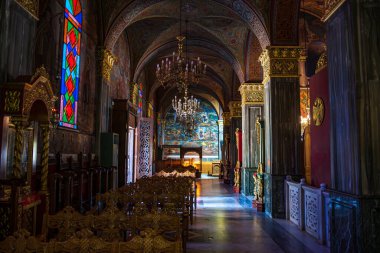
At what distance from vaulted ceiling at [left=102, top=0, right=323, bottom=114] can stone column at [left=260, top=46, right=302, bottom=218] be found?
0.76 m

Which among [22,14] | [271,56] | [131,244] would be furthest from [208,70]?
[131,244]

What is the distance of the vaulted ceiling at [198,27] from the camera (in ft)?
33.0

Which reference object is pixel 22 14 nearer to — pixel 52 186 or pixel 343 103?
pixel 52 186

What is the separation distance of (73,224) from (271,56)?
7.28 metres

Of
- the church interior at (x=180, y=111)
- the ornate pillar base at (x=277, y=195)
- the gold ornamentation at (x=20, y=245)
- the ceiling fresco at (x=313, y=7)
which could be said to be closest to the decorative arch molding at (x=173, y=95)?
the church interior at (x=180, y=111)

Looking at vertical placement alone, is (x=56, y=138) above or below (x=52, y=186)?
above

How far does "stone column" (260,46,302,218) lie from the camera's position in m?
8.64

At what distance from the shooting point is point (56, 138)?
6.95 metres

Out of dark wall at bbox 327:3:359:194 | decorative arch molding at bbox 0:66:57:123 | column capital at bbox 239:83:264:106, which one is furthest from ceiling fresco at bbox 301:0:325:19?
decorative arch molding at bbox 0:66:57:123

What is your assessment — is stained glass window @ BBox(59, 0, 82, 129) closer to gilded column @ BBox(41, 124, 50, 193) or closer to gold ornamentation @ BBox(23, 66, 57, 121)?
gilded column @ BBox(41, 124, 50, 193)

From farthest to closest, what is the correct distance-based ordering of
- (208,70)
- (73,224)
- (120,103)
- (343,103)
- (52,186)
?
(208,70), (120,103), (52,186), (343,103), (73,224)

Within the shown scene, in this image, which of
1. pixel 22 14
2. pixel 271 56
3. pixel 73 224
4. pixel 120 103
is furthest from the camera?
pixel 120 103

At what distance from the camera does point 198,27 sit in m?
13.8

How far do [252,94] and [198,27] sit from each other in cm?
371
